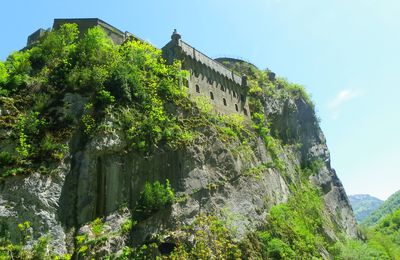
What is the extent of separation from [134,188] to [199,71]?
1385cm

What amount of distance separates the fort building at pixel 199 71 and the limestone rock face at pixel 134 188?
4611 mm

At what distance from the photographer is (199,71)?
3744cm

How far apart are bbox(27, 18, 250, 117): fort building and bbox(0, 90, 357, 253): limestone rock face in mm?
4611

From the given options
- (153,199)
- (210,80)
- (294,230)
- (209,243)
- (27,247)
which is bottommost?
(209,243)

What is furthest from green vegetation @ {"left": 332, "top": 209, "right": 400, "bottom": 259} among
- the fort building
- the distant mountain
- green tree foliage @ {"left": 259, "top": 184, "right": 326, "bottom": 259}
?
the distant mountain

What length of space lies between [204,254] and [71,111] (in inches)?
484

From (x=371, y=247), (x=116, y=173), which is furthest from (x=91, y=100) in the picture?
(x=371, y=247)

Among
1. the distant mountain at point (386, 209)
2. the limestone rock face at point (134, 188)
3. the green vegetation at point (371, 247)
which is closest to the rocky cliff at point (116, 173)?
the limestone rock face at point (134, 188)

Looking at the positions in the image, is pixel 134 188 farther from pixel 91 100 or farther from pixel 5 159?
pixel 5 159

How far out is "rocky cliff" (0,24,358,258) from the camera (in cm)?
2398

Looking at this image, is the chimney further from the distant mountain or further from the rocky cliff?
the distant mountain

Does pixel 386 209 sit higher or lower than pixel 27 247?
higher

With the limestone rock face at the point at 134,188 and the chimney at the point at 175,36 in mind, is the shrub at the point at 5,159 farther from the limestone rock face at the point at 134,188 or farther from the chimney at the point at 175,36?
the chimney at the point at 175,36

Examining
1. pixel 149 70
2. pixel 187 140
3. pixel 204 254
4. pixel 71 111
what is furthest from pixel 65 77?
pixel 204 254
